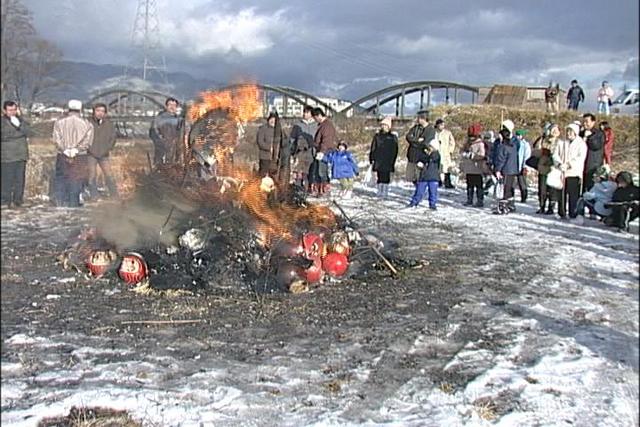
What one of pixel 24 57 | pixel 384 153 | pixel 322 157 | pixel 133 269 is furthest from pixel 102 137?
pixel 384 153

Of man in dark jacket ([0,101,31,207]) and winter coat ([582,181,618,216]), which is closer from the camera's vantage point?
man in dark jacket ([0,101,31,207])

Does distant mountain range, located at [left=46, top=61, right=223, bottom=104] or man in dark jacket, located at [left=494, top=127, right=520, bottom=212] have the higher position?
distant mountain range, located at [left=46, top=61, right=223, bottom=104]

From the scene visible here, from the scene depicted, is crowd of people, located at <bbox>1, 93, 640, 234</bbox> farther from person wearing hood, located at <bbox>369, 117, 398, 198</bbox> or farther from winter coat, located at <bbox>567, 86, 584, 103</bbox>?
person wearing hood, located at <bbox>369, 117, 398, 198</bbox>

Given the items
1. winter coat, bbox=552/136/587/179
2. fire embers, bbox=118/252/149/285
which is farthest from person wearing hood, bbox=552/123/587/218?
fire embers, bbox=118/252/149/285

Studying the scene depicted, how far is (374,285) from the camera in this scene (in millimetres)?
6156

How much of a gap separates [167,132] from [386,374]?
2051 mm

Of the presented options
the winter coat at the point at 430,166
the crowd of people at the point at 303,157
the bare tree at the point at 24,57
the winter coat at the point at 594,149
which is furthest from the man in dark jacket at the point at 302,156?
the bare tree at the point at 24,57

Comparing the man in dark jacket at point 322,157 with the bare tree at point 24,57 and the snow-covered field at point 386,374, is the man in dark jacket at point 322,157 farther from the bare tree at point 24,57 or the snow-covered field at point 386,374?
the bare tree at point 24,57

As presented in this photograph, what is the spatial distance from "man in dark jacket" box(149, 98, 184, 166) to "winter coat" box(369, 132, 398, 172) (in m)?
7.29

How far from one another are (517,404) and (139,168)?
2413 mm

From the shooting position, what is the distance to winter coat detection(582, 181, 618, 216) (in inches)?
77.7

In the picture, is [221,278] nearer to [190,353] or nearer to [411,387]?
[190,353]

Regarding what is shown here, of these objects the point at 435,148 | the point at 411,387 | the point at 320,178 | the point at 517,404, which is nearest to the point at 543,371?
Answer: the point at 517,404

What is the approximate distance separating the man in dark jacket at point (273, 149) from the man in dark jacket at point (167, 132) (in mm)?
623
